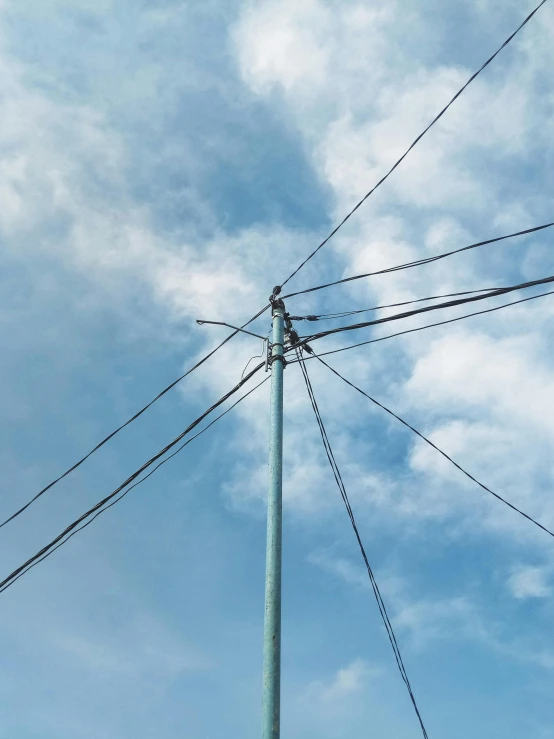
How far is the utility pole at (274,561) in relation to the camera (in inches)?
223

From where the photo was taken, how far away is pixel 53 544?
359 inches

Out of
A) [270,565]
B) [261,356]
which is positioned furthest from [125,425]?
[270,565]

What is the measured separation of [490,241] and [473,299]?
1030 millimetres

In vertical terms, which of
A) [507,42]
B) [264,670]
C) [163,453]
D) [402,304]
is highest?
[507,42]

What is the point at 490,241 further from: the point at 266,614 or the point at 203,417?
the point at 266,614

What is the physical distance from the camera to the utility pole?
565 cm

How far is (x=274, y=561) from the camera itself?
6418 mm

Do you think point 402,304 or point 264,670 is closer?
point 264,670

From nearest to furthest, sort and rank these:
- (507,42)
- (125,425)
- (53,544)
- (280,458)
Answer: (280,458) < (507,42) < (53,544) < (125,425)

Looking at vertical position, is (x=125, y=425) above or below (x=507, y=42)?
below

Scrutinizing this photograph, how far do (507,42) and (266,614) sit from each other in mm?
7611

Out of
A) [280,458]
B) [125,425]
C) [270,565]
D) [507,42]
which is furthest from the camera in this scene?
[125,425]

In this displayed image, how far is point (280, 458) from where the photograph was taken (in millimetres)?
7223

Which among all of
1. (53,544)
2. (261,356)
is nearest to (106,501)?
(53,544)
